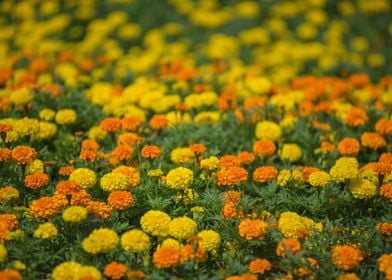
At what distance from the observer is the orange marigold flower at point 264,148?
4.37 meters

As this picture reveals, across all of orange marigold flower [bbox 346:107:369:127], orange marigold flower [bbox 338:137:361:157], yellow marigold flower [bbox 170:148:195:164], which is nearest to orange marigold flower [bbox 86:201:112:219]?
yellow marigold flower [bbox 170:148:195:164]

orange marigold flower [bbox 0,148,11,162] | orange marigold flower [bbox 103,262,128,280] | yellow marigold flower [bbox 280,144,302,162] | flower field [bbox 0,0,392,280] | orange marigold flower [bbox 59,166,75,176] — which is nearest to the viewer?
orange marigold flower [bbox 103,262,128,280]

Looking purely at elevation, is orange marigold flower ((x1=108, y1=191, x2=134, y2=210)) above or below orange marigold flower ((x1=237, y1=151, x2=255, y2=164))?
above

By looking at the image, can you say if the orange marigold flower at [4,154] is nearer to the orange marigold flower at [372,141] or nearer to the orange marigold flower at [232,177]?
the orange marigold flower at [232,177]

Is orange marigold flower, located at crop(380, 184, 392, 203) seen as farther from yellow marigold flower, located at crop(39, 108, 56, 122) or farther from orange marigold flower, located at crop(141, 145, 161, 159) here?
yellow marigold flower, located at crop(39, 108, 56, 122)

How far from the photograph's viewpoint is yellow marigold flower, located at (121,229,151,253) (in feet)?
10.7

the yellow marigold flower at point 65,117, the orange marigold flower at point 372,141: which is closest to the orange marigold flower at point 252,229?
the orange marigold flower at point 372,141

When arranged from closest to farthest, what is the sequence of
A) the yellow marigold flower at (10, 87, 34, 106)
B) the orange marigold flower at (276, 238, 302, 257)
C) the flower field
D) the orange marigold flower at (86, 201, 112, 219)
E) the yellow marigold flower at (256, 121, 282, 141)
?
the orange marigold flower at (276, 238, 302, 257) < the flower field < the orange marigold flower at (86, 201, 112, 219) < the yellow marigold flower at (256, 121, 282, 141) < the yellow marigold flower at (10, 87, 34, 106)

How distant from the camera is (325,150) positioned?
4582mm

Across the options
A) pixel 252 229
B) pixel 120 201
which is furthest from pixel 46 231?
pixel 252 229

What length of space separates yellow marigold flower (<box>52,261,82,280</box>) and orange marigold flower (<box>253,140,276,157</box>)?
1732 millimetres

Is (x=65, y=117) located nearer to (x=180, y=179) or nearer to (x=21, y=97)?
(x=21, y=97)

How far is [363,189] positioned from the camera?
154 inches

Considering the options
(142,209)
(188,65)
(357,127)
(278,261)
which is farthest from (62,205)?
(188,65)
